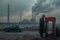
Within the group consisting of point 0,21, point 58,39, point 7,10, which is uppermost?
point 7,10

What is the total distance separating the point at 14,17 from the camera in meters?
5.53

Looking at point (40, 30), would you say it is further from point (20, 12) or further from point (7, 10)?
point (7, 10)

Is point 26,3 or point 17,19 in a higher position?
point 26,3

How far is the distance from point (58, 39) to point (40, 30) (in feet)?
2.18

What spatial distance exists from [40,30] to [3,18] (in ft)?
4.11

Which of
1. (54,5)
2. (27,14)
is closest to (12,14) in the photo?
Result: (27,14)

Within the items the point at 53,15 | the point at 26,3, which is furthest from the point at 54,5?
the point at 26,3

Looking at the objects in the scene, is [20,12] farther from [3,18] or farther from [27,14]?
[3,18]

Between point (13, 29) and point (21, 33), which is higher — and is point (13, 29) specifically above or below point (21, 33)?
above

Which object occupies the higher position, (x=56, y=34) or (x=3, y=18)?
(x=3, y=18)

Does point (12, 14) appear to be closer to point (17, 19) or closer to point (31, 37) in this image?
point (17, 19)

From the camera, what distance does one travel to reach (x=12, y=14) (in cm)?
558

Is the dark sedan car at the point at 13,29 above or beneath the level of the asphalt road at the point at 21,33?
above

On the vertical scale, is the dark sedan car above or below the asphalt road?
above
